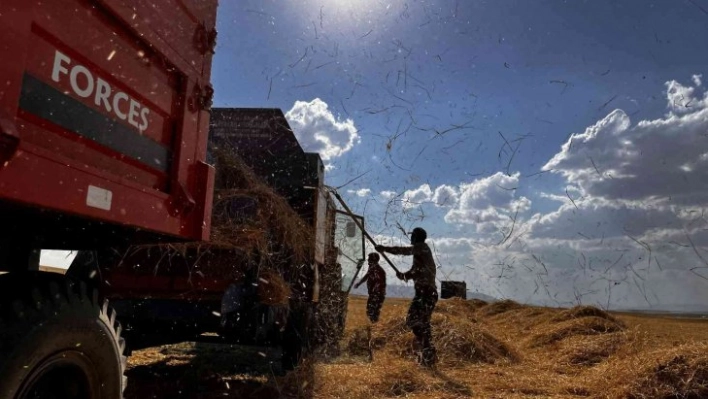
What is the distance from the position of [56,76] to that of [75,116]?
0.18 m

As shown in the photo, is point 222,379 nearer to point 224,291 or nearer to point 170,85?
point 224,291

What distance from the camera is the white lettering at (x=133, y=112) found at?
2593 millimetres

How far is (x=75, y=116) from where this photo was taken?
2.19 m

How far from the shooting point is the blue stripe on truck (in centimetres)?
196

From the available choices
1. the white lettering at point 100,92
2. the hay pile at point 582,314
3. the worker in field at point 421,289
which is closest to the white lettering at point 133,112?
the white lettering at point 100,92

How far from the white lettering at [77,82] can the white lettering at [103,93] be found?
0.14 feet

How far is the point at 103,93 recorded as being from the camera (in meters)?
2.38

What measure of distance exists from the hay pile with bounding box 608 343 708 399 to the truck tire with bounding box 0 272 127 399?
4780 millimetres

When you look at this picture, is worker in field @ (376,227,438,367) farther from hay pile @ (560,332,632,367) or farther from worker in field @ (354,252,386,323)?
hay pile @ (560,332,632,367)

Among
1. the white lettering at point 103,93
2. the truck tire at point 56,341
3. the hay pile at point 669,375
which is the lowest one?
the hay pile at point 669,375

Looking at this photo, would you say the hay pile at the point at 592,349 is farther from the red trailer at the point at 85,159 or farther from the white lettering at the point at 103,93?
the white lettering at the point at 103,93

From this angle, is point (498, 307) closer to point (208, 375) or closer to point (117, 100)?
point (208, 375)

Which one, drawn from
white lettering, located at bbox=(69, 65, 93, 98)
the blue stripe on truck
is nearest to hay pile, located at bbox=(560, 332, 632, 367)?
the blue stripe on truck

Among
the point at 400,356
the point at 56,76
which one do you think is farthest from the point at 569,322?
the point at 56,76
